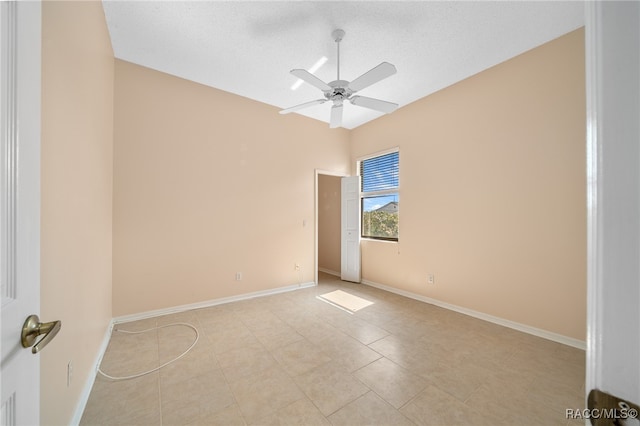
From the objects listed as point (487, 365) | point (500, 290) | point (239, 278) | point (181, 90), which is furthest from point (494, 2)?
point (239, 278)

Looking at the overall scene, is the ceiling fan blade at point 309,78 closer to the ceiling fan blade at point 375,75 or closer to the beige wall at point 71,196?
the ceiling fan blade at point 375,75

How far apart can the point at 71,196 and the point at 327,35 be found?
103 inches

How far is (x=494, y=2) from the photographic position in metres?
2.21

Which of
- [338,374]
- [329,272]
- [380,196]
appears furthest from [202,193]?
[329,272]

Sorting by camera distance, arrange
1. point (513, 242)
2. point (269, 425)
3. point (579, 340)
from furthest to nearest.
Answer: point (513, 242), point (579, 340), point (269, 425)

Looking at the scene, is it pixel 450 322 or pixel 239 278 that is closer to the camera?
pixel 450 322

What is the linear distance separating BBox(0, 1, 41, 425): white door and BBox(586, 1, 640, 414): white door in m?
1.17

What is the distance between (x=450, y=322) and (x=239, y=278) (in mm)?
2995

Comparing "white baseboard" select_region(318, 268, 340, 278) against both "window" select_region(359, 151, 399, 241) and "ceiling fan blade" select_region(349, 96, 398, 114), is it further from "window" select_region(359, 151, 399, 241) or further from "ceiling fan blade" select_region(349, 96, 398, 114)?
"ceiling fan blade" select_region(349, 96, 398, 114)

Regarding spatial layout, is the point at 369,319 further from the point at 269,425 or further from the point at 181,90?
the point at 181,90

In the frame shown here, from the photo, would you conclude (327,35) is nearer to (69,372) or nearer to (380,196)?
(380,196)

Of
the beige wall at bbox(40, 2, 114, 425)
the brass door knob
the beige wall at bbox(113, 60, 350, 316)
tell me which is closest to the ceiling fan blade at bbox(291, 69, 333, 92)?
the beige wall at bbox(40, 2, 114, 425)

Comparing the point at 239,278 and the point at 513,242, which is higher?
the point at 513,242

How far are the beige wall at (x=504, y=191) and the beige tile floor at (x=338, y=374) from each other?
1.58 feet
